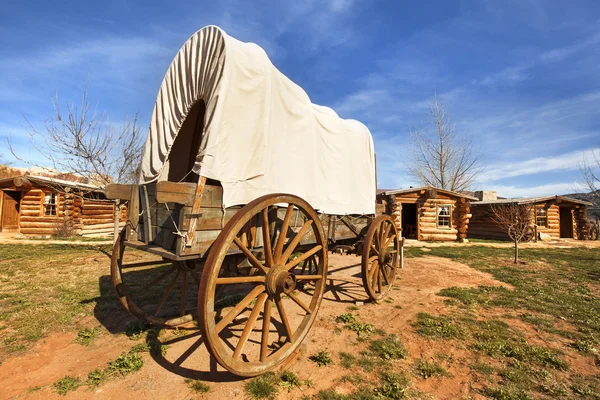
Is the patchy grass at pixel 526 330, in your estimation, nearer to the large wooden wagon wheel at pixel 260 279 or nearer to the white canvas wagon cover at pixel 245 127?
the large wooden wagon wheel at pixel 260 279

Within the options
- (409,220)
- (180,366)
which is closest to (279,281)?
(180,366)

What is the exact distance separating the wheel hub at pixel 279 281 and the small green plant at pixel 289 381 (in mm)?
813

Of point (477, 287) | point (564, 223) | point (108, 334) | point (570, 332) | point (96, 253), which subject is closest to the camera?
point (108, 334)

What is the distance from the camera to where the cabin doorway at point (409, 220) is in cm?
1983

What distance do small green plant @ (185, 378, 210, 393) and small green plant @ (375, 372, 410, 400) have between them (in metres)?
1.62

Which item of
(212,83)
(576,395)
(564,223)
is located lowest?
(576,395)

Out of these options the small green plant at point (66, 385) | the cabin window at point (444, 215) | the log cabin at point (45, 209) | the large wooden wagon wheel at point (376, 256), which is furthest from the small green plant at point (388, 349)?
the log cabin at point (45, 209)

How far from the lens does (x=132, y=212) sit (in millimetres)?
3584

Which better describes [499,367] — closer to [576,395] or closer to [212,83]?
[576,395]

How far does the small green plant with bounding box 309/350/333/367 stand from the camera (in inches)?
128

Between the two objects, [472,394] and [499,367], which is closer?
[472,394]

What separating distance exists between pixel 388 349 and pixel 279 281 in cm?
173

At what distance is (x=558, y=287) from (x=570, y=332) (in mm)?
3369

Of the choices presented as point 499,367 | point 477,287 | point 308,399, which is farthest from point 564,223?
point 308,399
